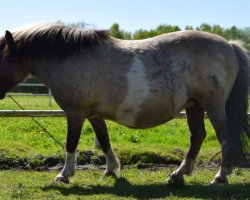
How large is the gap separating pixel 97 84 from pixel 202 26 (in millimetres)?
76064

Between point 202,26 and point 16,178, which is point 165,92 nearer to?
point 16,178

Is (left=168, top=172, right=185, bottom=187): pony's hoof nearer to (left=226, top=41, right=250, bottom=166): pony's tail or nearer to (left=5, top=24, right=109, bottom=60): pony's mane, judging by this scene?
(left=226, top=41, right=250, bottom=166): pony's tail

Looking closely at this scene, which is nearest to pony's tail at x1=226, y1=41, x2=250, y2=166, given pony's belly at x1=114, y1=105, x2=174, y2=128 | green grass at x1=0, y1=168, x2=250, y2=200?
green grass at x1=0, y1=168, x2=250, y2=200

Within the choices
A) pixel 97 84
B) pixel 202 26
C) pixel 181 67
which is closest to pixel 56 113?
pixel 97 84

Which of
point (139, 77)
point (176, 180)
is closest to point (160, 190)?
point (176, 180)

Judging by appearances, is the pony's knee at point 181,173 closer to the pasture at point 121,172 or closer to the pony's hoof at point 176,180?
the pony's hoof at point 176,180

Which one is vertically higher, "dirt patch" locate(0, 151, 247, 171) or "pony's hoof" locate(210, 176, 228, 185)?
"pony's hoof" locate(210, 176, 228, 185)

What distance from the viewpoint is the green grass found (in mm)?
6117

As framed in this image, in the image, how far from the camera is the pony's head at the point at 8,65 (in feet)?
23.8

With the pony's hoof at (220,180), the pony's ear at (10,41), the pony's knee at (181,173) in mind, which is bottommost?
the pony's knee at (181,173)

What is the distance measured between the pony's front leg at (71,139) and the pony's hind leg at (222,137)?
1909 millimetres

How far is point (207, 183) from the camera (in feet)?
23.5

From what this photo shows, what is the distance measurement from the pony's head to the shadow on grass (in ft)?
5.89

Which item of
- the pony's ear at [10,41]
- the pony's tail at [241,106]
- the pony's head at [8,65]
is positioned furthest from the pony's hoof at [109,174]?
the pony's ear at [10,41]
